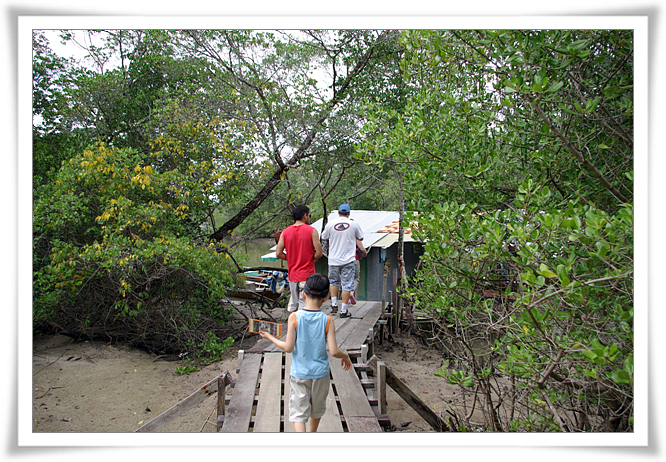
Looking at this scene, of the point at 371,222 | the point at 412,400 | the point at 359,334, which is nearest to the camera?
the point at 412,400

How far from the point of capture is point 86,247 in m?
6.68

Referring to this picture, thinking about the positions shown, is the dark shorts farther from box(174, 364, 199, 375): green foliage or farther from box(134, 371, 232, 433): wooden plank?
box(174, 364, 199, 375): green foliage

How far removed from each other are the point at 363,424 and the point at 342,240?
2702 mm

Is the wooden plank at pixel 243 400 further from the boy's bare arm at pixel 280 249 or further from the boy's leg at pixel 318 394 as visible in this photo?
the boy's bare arm at pixel 280 249

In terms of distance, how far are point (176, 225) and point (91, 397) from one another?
308 cm

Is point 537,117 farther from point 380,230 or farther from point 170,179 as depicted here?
point 380,230

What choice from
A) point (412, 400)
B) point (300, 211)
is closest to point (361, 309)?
point (412, 400)

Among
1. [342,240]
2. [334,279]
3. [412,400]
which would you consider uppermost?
[342,240]

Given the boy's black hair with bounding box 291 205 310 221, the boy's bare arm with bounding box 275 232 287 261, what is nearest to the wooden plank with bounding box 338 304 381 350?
the boy's bare arm with bounding box 275 232 287 261


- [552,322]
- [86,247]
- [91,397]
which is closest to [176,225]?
[86,247]

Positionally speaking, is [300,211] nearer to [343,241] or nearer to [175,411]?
[343,241]

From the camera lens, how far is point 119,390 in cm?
671

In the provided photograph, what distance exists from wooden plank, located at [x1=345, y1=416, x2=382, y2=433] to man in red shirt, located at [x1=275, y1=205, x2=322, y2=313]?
1.48 meters
